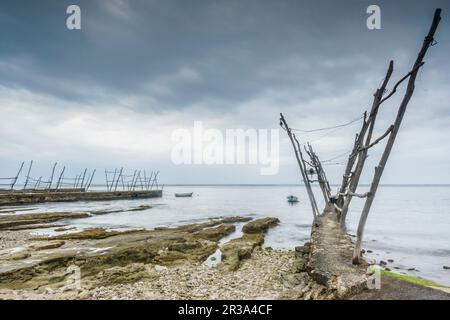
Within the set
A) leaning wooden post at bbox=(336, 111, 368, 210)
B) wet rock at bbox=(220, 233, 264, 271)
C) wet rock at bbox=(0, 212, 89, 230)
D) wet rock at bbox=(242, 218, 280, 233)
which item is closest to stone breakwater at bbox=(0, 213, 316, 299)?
wet rock at bbox=(220, 233, 264, 271)

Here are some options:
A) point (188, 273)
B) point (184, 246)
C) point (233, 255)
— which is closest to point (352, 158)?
point (233, 255)

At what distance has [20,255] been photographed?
1198 centimetres

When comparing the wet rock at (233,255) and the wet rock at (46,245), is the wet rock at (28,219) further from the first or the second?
the wet rock at (233,255)

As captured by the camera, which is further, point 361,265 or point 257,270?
point 257,270

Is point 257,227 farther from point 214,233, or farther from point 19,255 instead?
point 19,255

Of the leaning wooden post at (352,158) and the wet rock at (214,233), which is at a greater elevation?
the leaning wooden post at (352,158)

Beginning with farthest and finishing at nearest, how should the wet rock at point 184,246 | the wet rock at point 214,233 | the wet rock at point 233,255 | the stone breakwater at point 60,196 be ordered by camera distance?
the stone breakwater at point 60,196, the wet rock at point 214,233, the wet rock at point 184,246, the wet rock at point 233,255

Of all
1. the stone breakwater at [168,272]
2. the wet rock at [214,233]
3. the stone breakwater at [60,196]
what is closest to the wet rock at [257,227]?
the wet rock at [214,233]

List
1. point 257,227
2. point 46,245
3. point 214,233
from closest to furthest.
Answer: point 46,245, point 214,233, point 257,227

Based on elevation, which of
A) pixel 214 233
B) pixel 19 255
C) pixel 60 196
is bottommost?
pixel 214 233

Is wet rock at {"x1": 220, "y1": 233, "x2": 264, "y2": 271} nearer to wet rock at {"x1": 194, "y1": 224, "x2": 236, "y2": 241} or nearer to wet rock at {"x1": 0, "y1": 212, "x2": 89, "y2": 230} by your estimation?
wet rock at {"x1": 194, "y1": 224, "x2": 236, "y2": 241}
